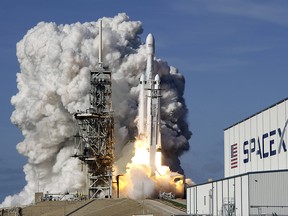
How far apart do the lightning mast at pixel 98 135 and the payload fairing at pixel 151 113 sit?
464 cm

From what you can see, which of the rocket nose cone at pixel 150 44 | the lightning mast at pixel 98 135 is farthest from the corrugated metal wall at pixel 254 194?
the rocket nose cone at pixel 150 44

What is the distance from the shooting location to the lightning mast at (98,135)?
395 feet

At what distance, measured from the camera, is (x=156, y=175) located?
120 m

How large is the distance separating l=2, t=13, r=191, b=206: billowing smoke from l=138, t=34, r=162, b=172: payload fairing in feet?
25.9

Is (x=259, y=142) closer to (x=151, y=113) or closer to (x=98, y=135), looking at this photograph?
(x=151, y=113)

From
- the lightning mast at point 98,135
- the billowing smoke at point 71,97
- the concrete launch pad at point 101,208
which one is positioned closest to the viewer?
the concrete launch pad at point 101,208

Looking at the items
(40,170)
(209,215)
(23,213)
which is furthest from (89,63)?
(209,215)

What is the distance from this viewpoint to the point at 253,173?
178 ft

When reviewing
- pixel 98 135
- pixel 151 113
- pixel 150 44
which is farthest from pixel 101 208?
pixel 150 44

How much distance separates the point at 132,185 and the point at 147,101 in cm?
1196

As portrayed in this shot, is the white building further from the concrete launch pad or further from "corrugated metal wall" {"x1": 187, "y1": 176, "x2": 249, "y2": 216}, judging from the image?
the concrete launch pad

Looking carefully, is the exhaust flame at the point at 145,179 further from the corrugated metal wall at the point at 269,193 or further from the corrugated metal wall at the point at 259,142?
the corrugated metal wall at the point at 269,193

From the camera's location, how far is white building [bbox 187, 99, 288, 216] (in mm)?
53094

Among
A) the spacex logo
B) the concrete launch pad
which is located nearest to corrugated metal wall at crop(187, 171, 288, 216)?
the spacex logo
